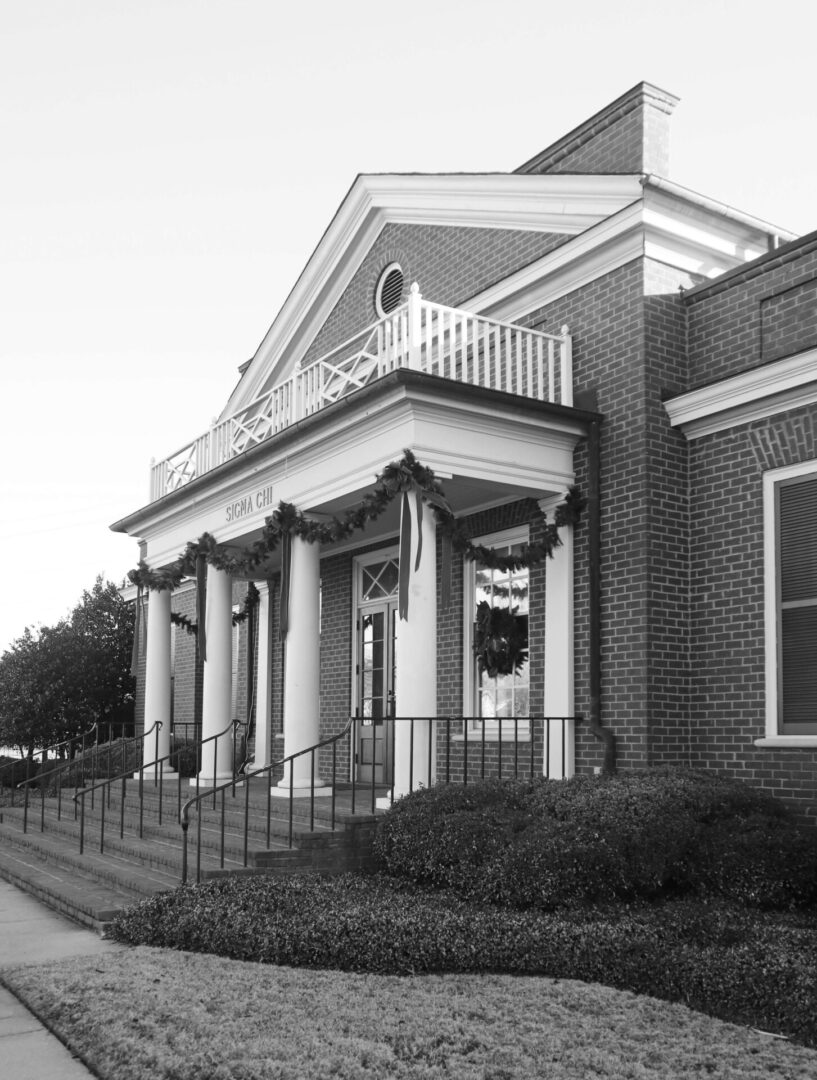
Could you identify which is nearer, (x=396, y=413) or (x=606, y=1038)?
(x=606, y=1038)

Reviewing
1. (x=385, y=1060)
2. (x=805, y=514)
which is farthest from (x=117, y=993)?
(x=805, y=514)

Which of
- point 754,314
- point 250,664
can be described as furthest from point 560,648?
point 250,664

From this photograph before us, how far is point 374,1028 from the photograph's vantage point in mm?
5156

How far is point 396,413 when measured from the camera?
389 inches

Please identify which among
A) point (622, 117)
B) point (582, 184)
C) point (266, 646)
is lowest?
point (266, 646)

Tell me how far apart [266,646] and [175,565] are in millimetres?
2665

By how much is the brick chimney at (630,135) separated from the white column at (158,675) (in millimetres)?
8336

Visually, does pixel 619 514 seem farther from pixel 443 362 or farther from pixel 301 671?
pixel 301 671

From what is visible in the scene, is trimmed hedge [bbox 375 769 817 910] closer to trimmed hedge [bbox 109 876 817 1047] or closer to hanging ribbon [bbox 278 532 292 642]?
trimmed hedge [bbox 109 876 817 1047]

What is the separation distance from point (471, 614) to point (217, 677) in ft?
11.8

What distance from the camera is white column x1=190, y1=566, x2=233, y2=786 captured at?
13.6 m

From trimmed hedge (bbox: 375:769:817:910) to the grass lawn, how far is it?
124cm

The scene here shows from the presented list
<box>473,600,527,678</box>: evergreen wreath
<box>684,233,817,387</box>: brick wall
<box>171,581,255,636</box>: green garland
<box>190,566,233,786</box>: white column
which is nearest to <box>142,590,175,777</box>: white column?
<box>171,581,255,636</box>: green garland

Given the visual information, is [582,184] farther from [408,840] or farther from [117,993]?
[117,993]
